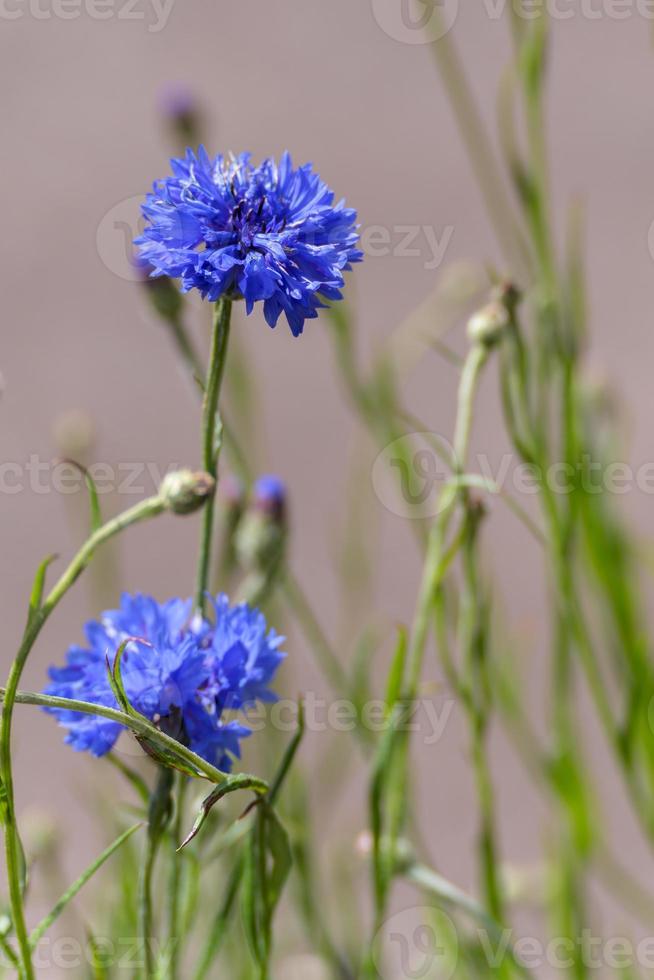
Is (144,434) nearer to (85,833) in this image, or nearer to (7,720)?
(85,833)

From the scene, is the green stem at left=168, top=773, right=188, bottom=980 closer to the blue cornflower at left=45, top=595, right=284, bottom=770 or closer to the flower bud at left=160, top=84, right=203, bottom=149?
the blue cornflower at left=45, top=595, right=284, bottom=770

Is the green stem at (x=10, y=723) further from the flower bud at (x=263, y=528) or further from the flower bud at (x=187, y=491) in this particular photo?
the flower bud at (x=263, y=528)

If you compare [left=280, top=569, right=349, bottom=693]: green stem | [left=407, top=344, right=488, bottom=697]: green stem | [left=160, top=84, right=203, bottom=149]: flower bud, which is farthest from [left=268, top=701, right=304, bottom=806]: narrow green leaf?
[left=160, top=84, right=203, bottom=149]: flower bud

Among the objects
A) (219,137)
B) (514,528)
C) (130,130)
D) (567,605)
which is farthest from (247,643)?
(130,130)

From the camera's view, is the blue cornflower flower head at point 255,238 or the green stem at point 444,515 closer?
the blue cornflower flower head at point 255,238

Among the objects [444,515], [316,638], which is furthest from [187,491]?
[316,638]

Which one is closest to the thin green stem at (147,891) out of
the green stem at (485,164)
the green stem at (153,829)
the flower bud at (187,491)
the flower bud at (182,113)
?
the green stem at (153,829)
